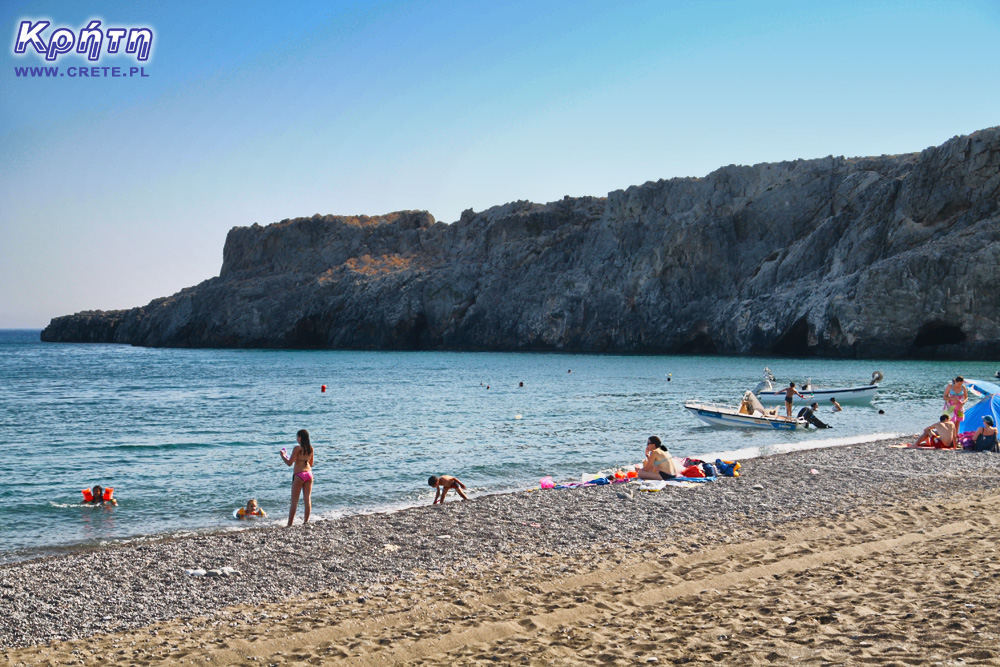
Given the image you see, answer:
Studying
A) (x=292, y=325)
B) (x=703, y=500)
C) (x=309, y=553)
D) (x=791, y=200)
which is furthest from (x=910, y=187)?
(x=292, y=325)

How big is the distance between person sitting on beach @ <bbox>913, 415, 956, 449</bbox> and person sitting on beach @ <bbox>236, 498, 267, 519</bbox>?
662 inches

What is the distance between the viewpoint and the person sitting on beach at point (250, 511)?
46.3ft

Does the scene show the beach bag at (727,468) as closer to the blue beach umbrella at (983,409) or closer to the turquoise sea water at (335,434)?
the turquoise sea water at (335,434)

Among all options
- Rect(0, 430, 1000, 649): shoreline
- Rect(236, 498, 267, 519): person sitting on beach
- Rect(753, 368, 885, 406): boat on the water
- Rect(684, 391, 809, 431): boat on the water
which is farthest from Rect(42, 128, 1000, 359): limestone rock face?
Rect(236, 498, 267, 519): person sitting on beach

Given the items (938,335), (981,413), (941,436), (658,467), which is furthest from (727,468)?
(938,335)

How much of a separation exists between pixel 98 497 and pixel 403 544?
8.37 meters

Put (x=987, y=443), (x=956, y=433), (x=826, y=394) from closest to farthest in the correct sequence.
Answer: (x=987, y=443), (x=956, y=433), (x=826, y=394)

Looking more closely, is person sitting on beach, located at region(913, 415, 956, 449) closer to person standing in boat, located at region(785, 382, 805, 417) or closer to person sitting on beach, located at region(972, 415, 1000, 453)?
person sitting on beach, located at region(972, 415, 1000, 453)

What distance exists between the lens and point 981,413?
66.1 feet

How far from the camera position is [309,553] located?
32.8 ft

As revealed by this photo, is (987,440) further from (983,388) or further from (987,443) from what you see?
(983,388)

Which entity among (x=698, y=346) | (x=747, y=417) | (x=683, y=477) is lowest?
(x=683, y=477)

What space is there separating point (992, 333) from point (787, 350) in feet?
62.4

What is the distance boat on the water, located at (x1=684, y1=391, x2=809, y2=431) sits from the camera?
26812 millimetres
